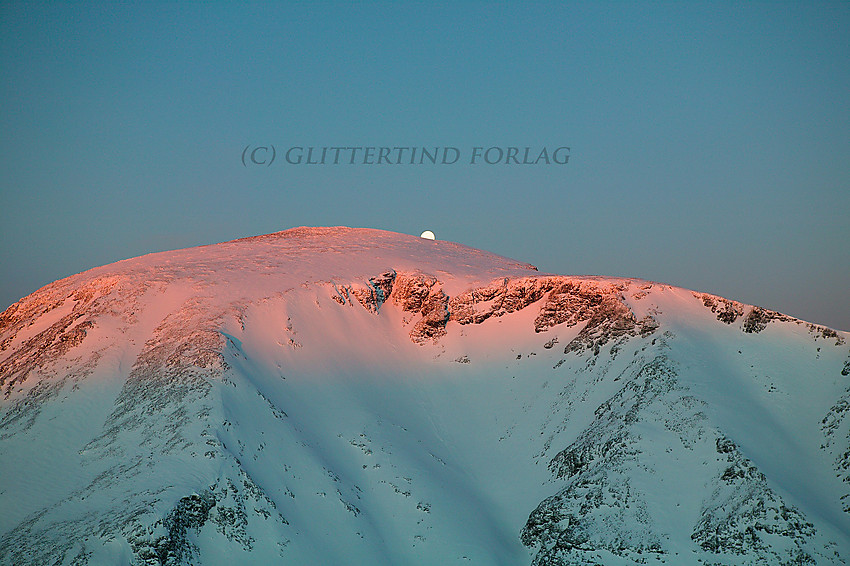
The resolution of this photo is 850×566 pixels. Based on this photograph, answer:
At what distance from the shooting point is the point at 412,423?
46406 mm

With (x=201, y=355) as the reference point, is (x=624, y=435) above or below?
below

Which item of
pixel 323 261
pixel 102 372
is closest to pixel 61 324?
pixel 102 372

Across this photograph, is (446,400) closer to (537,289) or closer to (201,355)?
(537,289)

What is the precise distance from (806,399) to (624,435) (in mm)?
11322

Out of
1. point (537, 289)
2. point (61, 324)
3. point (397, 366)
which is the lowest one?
point (397, 366)

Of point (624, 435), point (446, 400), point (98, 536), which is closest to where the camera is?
point (98, 536)

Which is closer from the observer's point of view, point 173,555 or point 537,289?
point 173,555

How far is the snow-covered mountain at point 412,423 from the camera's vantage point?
107 feet

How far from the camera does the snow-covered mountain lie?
32531 mm

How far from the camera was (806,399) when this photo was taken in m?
39.1

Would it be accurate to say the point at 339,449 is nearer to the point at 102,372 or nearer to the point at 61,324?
the point at 102,372

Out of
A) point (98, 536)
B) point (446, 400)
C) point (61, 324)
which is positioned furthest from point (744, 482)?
point (61, 324)

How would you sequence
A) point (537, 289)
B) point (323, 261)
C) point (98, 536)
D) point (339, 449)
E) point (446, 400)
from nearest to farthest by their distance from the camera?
point (98, 536)
point (339, 449)
point (446, 400)
point (537, 289)
point (323, 261)

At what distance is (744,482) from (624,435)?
22.5 ft
